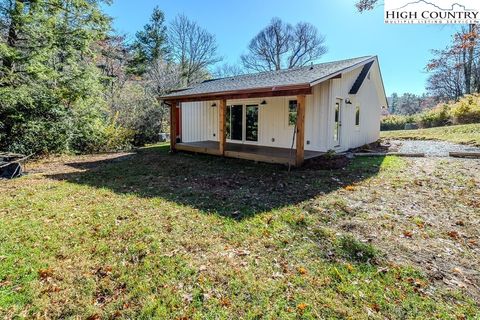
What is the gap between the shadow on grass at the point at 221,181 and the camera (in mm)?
5277

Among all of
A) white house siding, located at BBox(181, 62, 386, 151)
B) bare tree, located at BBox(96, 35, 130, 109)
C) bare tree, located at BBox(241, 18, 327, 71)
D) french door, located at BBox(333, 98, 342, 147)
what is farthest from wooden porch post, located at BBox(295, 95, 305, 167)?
bare tree, located at BBox(241, 18, 327, 71)

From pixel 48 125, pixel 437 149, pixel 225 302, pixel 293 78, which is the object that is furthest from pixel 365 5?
pixel 48 125

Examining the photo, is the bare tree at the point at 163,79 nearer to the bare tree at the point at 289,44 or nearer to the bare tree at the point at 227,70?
the bare tree at the point at 227,70

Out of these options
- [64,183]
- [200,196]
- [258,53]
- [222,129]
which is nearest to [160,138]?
[222,129]

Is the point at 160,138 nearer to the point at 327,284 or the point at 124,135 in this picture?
the point at 124,135

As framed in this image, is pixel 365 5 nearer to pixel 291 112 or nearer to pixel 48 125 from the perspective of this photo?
pixel 291 112

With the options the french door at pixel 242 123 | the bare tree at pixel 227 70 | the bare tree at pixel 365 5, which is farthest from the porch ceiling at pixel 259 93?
the bare tree at pixel 227 70

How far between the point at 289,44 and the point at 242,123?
70.1ft

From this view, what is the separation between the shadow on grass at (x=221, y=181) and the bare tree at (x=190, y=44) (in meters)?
18.8

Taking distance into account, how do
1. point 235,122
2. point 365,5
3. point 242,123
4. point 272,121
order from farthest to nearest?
point 235,122 → point 242,123 → point 272,121 → point 365,5

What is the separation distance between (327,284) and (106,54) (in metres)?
22.0

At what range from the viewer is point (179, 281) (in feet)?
9.39

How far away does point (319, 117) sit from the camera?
995 cm

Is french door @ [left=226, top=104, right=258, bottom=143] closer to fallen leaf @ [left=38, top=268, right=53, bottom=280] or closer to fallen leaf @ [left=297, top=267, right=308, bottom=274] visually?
fallen leaf @ [left=297, top=267, right=308, bottom=274]
